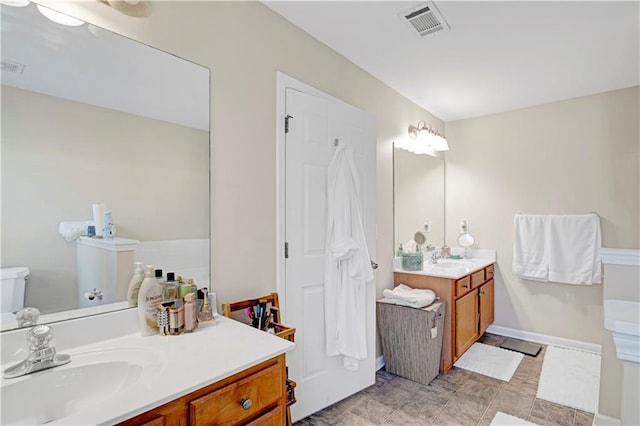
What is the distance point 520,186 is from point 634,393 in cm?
286

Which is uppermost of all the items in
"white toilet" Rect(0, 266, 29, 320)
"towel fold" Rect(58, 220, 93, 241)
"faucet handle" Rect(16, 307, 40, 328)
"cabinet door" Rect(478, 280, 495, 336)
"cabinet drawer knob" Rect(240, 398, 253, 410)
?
"towel fold" Rect(58, 220, 93, 241)

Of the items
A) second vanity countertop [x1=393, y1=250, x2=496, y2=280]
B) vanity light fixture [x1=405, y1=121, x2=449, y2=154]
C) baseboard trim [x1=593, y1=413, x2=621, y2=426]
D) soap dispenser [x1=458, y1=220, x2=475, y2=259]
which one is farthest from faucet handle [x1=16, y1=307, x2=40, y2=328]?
soap dispenser [x1=458, y1=220, x2=475, y2=259]

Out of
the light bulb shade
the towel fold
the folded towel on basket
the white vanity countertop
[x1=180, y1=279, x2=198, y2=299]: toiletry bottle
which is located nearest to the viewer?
the white vanity countertop

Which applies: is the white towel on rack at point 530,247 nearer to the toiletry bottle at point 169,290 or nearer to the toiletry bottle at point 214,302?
the toiletry bottle at point 214,302

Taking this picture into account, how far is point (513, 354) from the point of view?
3172 millimetres

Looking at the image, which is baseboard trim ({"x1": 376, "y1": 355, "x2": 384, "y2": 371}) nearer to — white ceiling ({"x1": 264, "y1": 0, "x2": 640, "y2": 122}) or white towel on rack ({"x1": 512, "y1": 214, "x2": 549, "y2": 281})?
white towel on rack ({"x1": 512, "y1": 214, "x2": 549, "y2": 281})

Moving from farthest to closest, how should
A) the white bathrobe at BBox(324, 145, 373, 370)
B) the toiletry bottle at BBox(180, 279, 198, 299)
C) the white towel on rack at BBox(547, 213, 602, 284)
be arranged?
1. the white towel on rack at BBox(547, 213, 602, 284)
2. the white bathrobe at BBox(324, 145, 373, 370)
3. the toiletry bottle at BBox(180, 279, 198, 299)

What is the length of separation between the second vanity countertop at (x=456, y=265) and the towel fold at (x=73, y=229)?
8.00 ft

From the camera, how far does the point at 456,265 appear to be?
137 inches

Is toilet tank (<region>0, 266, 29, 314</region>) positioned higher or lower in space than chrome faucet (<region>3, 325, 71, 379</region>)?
higher

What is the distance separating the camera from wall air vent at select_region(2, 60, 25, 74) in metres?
1.08

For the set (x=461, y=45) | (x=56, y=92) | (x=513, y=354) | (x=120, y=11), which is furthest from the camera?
(x=513, y=354)

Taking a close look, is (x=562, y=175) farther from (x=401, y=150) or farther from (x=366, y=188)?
(x=366, y=188)

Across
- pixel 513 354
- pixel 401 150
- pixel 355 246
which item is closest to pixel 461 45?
pixel 401 150
